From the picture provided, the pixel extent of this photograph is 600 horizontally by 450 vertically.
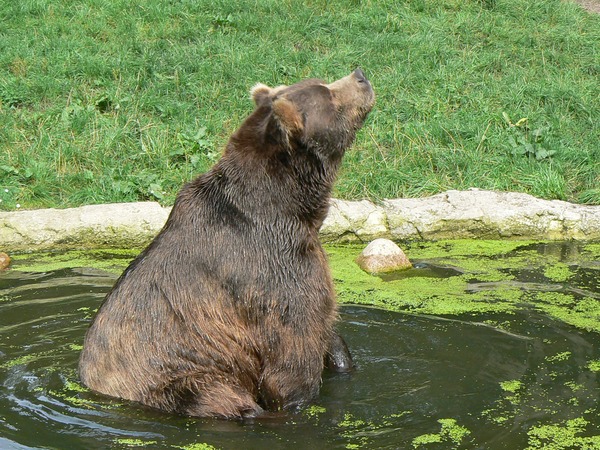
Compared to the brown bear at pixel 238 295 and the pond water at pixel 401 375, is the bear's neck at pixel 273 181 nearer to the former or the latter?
the brown bear at pixel 238 295

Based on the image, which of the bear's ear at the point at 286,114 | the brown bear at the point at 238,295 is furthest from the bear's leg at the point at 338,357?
the bear's ear at the point at 286,114

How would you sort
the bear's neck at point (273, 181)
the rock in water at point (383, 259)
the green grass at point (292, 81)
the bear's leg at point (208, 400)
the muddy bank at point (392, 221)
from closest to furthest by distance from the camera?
the bear's leg at point (208, 400) < the bear's neck at point (273, 181) < the rock in water at point (383, 259) < the muddy bank at point (392, 221) < the green grass at point (292, 81)

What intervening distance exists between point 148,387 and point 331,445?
1051 millimetres

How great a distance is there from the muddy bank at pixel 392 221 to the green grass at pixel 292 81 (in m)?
0.58

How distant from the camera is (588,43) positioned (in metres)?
13.7

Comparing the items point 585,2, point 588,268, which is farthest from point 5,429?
point 585,2

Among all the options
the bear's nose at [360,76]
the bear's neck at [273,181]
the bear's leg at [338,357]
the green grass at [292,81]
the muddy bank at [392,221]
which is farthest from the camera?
the green grass at [292,81]

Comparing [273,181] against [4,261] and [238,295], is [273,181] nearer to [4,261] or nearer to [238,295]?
[238,295]

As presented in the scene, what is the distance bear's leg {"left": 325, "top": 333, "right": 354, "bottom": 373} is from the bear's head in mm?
1171

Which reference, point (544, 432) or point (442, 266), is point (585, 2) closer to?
point (442, 266)

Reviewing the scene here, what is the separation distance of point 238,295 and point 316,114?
3.63ft

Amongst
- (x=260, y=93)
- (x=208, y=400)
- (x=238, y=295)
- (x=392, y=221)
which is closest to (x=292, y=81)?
→ (x=392, y=221)

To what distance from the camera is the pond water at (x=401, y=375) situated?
15.9 ft

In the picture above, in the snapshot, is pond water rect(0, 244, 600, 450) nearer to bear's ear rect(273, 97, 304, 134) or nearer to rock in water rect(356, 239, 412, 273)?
rock in water rect(356, 239, 412, 273)
